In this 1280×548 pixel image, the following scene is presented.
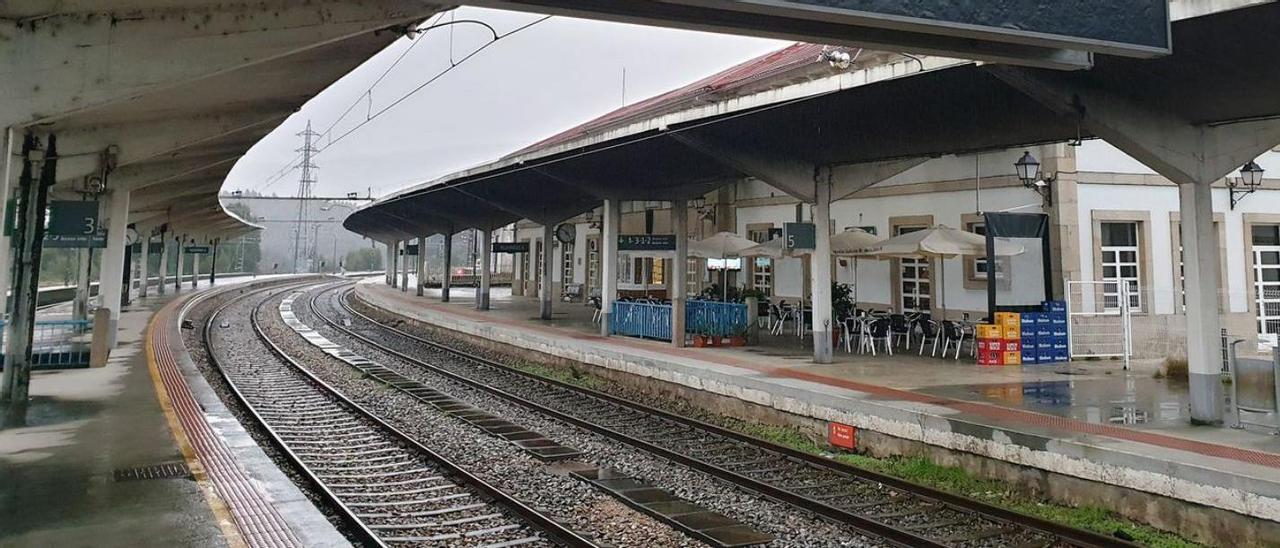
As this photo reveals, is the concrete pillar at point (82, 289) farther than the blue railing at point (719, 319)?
Yes

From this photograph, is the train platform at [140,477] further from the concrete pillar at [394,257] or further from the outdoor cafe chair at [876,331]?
the concrete pillar at [394,257]

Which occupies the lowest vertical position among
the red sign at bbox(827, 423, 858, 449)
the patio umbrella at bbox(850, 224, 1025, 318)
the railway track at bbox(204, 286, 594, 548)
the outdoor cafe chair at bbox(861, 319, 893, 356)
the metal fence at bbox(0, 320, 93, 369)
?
the railway track at bbox(204, 286, 594, 548)

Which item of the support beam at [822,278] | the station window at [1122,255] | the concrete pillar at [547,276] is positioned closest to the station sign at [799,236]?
the support beam at [822,278]

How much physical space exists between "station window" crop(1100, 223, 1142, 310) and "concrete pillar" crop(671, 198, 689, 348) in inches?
354

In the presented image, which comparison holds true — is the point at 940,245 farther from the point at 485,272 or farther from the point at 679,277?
the point at 485,272

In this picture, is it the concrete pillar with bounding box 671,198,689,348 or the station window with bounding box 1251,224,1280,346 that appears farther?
the station window with bounding box 1251,224,1280,346

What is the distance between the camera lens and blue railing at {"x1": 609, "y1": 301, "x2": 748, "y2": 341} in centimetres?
1547

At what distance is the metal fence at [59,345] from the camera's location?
12.3m

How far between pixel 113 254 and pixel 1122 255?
22449mm

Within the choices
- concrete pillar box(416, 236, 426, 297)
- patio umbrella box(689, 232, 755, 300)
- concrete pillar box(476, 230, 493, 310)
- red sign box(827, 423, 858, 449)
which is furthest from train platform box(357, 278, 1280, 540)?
concrete pillar box(416, 236, 426, 297)

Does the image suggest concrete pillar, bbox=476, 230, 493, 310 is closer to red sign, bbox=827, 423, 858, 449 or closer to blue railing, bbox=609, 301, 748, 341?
blue railing, bbox=609, 301, 748, 341

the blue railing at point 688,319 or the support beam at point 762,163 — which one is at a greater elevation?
the support beam at point 762,163

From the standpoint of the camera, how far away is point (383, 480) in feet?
23.8

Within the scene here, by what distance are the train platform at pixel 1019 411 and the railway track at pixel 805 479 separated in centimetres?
83
